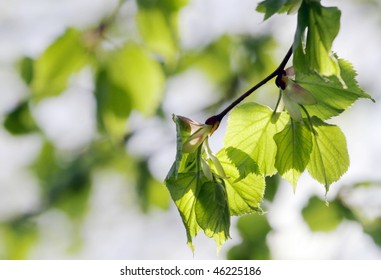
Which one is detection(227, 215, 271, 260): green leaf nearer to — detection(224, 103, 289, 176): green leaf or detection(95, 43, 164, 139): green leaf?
detection(95, 43, 164, 139): green leaf

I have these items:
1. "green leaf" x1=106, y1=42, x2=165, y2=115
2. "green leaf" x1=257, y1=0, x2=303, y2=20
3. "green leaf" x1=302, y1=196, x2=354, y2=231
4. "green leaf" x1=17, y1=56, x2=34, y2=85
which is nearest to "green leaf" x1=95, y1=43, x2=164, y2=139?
"green leaf" x1=106, y1=42, x2=165, y2=115

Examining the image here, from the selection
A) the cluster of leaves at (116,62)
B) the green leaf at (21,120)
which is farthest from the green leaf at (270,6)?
the green leaf at (21,120)

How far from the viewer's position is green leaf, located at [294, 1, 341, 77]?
464 mm

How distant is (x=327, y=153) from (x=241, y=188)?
0.26 ft

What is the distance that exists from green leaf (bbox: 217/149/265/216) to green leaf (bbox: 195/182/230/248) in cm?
2

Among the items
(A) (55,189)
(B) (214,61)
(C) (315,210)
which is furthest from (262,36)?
(A) (55,189)

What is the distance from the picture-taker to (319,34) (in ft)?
1.54

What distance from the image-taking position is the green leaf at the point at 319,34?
464mm

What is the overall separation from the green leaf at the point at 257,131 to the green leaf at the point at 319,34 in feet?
0.34

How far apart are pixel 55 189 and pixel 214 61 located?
0.61 m

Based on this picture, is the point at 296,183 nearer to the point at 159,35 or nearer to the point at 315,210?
the point at 159,35

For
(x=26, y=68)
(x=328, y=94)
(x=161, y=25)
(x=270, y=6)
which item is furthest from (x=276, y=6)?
(x=26, y=68)

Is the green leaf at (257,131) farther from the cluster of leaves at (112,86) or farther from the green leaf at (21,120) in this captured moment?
the green leaf at (21,120)

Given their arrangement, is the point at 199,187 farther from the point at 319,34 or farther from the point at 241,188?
the point at 319,34
